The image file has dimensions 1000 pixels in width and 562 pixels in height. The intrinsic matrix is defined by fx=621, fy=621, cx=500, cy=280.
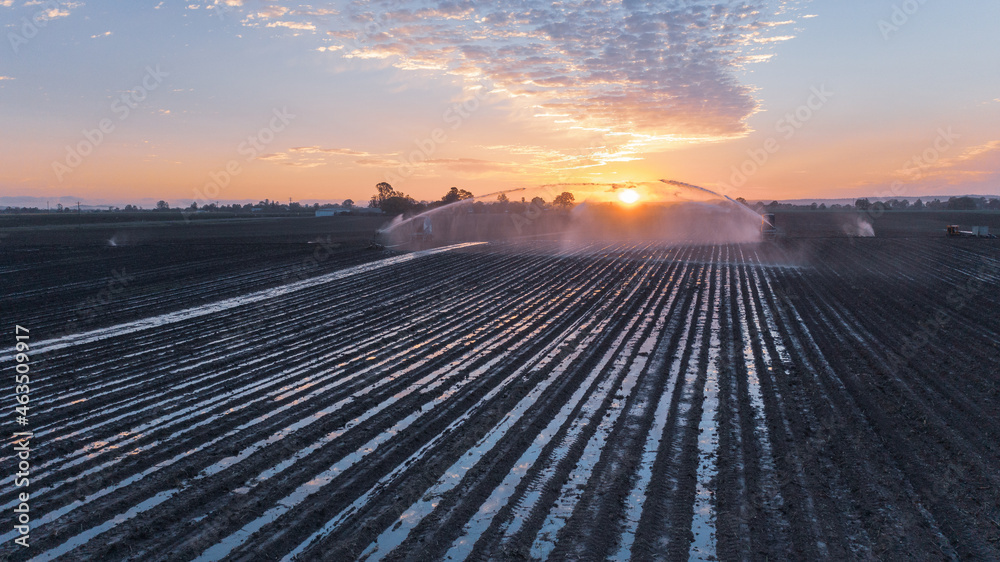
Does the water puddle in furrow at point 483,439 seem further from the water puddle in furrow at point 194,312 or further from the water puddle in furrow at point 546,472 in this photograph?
the water puddle in furrow at point 194,312

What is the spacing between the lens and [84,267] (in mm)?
28969

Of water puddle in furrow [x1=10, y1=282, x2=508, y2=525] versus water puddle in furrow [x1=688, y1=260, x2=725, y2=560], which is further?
water puddle in furrow [x1=10, y1=282, x2=508, y2=525]

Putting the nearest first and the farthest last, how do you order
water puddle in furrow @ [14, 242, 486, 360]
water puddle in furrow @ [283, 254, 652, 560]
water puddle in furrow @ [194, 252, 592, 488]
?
1. water puddle in furrow @ [283, 254, 652, 560]
2. water puddle in furrow @ [194, 252, 592, 488]
3. water puddle in furrow @ [14, 242, 486, 360]

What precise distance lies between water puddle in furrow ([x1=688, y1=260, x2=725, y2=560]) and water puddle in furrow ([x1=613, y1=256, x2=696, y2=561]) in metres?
0.54

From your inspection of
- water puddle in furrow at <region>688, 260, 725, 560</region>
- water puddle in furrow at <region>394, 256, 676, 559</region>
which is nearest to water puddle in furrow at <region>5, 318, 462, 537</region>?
water puddle in furrow at <region>394, 256, 676, 559</region>

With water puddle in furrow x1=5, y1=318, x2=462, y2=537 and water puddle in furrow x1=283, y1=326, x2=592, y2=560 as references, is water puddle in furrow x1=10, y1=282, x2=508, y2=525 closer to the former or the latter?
water puddle in furrow x1=5, y1=318, x2=462, y2=537

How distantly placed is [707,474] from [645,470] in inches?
28.4

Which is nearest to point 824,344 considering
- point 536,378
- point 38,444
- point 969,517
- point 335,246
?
point 536,378

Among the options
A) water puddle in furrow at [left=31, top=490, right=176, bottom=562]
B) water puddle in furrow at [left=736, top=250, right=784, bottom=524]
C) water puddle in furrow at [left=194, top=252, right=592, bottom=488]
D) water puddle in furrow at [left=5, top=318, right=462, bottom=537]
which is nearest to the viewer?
water puddle in furrow at [left=31, top=490, right=176, bottom=562]

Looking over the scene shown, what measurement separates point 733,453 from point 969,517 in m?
2.46

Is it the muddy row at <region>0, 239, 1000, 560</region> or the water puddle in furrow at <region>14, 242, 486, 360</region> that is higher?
the water puddle in furrow at <region>14, 242, 486, 360</region>

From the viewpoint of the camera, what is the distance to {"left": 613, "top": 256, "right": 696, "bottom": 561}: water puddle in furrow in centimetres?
595

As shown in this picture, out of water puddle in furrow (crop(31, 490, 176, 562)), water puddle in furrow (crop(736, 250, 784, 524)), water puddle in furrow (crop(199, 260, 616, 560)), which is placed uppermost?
water puddle in furrow (crop(736, 250, 784, 524))

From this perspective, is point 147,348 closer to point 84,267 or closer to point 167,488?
point 167,488
